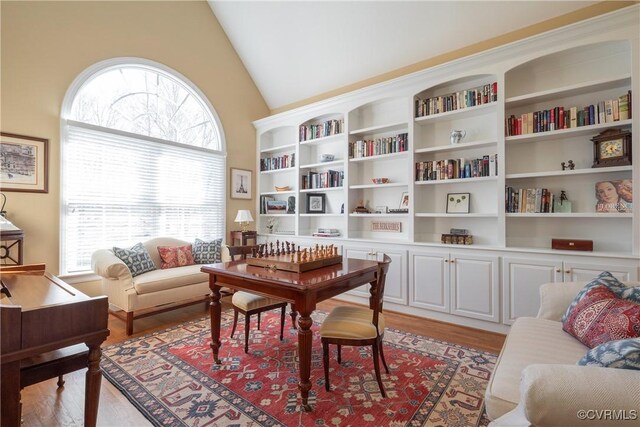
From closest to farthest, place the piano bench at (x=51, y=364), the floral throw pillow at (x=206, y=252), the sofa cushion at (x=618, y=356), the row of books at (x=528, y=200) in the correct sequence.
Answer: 1. the sofa cushion at (x=618, y=356)
2. the piano bench at (x=51, y=364)
3. the row of books at (x=528, y=200)
4. the floral throw pillow at (x=206, y=252)

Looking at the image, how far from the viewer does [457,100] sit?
3.42 meters

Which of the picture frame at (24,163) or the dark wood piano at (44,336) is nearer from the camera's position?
the dark wood piano at (44,336)

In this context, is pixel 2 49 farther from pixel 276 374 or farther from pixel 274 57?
pixel 276 374

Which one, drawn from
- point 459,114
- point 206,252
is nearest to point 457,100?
point 459,114

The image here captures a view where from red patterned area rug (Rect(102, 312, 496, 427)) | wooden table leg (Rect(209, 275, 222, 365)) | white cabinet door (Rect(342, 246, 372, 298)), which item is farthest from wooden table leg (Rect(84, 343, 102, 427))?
white cabinet door (Rect(342, 246, 372, 298))

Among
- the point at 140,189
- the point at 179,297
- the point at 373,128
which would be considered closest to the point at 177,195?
the point at 140,189

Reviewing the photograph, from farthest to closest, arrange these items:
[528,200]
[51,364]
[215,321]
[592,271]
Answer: [528,200] → [592,271] → [215,321] → [51,364]

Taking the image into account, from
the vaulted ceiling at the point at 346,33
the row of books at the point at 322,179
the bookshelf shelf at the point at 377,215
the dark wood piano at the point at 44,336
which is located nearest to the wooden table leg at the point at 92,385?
the dark wood piano at the point at 44,336

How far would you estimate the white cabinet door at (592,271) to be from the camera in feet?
8.15

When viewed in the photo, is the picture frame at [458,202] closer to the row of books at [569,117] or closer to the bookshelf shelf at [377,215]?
the bookshelf shelf at [377,215]

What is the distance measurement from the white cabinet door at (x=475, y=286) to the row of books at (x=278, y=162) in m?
2.90

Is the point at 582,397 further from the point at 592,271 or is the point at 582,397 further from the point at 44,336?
the point at 592,271

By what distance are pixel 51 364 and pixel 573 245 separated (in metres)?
3.76

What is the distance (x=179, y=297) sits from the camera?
3.34m
